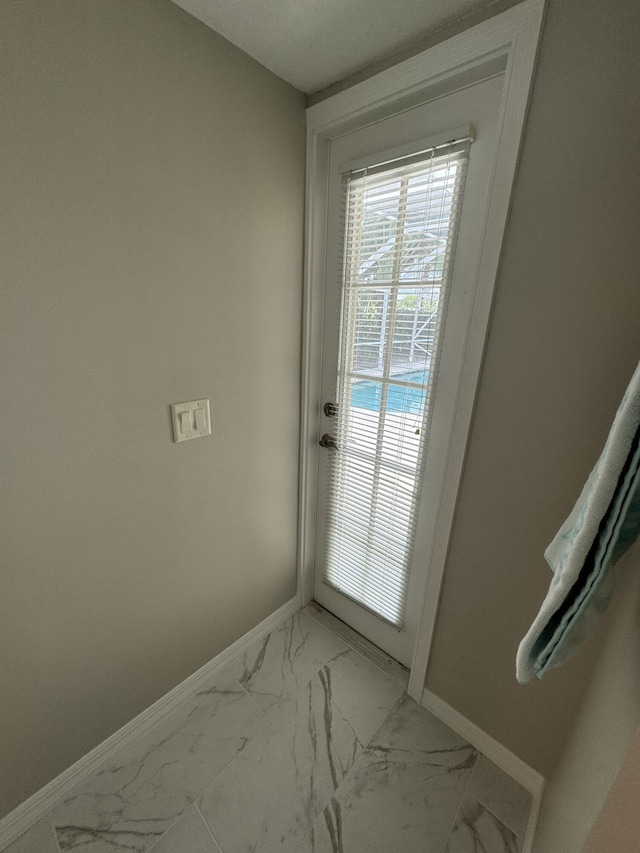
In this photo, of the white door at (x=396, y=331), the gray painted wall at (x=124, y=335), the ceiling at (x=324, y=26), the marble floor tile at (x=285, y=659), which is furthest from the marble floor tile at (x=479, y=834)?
the ceiling at (x=324, y=26)

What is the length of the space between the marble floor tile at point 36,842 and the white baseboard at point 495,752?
1181mm

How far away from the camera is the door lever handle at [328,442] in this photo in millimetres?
1439

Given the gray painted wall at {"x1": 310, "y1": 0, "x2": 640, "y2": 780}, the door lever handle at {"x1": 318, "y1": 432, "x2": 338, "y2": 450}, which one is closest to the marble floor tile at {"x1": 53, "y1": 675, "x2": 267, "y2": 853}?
the gray painted wall at {"x1": 310, "y1": 0, "x2": 640, "y2": 780}

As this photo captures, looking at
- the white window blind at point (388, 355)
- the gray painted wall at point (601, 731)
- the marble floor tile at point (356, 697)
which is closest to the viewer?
the gray painted wall at point (601, 731)

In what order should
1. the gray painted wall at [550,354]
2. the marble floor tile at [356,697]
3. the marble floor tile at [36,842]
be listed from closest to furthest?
the gray painted wall at [550,354], the marble floor tile at [36,842], the marble floor tile at [356,697]

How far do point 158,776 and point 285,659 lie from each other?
547mm

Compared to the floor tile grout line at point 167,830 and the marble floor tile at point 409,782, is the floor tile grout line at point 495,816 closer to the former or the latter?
the marble floor tile at point 409,782

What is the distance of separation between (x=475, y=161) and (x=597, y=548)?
3.25ft

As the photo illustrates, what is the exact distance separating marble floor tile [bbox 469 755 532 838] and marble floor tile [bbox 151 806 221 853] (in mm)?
786

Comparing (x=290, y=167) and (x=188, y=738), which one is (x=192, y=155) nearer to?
(x=290, y=167)

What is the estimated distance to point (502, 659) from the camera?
1062mm

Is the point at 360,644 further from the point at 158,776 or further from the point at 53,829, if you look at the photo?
the point at 53,829

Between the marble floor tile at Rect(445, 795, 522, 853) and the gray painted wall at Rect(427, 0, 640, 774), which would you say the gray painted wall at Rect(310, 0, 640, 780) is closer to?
the gray painted wall at Rect(427, 0, 640, 774)

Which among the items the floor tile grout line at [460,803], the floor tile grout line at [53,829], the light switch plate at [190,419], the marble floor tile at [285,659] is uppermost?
the light switch plate at [190,419]
